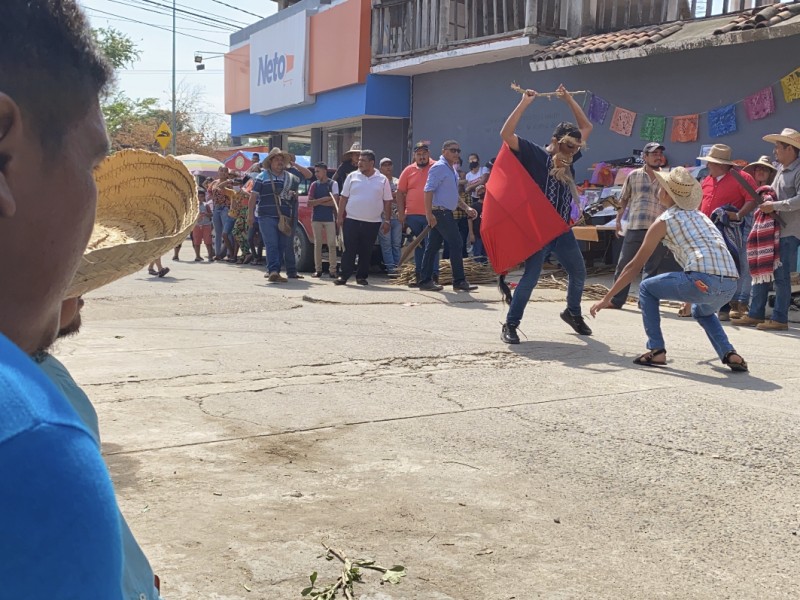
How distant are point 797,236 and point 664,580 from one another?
6506 millimetres

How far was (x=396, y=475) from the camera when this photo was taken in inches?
155

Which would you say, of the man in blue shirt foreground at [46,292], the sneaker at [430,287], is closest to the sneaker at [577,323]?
the sneaker at [430,287]

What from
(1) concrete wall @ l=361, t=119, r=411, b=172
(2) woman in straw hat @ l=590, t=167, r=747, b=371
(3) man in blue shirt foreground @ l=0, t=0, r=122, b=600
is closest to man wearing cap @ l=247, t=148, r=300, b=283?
(2) woman in straw hat @ l=590, t=167, r=747, b=371

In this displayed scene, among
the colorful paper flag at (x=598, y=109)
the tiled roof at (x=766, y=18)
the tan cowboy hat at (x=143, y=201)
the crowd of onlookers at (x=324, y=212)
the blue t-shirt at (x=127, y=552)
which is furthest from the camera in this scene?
the colorful paper flag at (x=598, y=109)

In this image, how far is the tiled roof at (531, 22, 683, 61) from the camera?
12141 mm

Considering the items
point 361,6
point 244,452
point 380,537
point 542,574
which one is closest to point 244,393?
point 244,452

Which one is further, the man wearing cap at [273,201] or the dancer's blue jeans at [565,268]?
the man wearing cap at [273,201]

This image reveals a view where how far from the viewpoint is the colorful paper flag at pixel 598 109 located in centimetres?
1359

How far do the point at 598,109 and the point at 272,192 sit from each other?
511cm

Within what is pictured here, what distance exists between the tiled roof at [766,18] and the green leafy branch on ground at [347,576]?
9402 millimetres

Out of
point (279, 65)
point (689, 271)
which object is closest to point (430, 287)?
point (689, 271)

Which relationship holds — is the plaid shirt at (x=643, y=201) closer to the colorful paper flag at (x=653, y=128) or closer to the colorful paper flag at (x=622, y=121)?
the colorful paper flag at (x=653, y=128)

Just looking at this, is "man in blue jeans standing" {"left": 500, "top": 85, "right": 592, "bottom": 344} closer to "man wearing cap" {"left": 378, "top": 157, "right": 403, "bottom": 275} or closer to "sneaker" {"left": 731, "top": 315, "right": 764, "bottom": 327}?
"sneaker" {"left": 731, "top": 315, "right": 764, "bottom": 327}

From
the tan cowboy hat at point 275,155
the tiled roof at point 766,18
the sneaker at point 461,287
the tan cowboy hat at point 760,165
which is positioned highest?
the tiled roof at point 766,18
